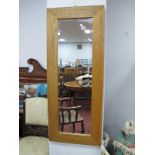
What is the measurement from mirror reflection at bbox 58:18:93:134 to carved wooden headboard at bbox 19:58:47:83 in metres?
0.90

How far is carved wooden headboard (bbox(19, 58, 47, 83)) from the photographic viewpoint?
106 inches

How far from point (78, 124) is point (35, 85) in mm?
1082

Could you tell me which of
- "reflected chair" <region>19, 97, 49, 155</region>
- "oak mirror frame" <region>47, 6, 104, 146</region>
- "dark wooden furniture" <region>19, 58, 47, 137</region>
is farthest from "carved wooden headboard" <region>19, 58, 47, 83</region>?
"oak mirror frame" <region>47, 6, 104, 146</region>

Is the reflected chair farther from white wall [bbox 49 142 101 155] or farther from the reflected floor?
the reflected floor

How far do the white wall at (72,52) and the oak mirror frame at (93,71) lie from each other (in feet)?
0.13

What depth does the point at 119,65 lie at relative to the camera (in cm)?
222

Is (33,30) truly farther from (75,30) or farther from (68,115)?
(68,115)

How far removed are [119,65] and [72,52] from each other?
0.71m

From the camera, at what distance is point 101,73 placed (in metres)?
1.70

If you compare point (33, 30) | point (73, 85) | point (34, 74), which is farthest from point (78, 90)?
point (33, 30)

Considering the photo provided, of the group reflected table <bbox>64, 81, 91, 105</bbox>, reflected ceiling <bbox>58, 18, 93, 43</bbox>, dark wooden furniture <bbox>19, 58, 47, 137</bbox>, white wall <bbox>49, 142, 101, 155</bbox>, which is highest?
reflected ceiling <bbox>58, 18, 93, 43</bbox>

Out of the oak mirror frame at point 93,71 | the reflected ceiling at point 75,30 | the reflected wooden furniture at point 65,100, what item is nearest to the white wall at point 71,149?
the oak mirror frame at point 93,71

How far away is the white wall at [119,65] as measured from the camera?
7.07ft
